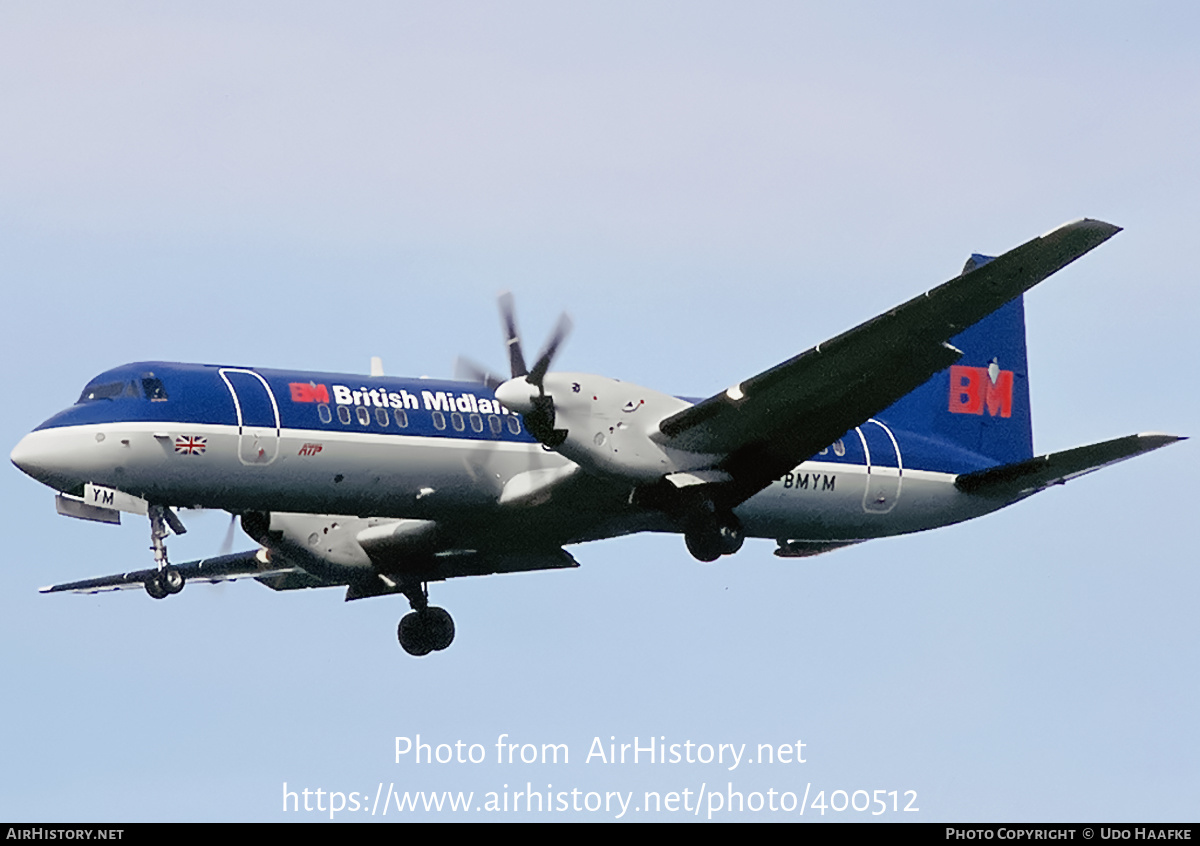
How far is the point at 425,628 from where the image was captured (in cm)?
2867

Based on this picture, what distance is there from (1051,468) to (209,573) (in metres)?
13.3

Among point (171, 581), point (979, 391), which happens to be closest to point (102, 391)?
point (171, 581)

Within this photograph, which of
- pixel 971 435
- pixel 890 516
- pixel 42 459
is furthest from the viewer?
pixel 971 435

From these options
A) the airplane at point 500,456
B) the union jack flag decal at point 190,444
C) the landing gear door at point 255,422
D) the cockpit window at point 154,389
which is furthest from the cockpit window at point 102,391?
the landing gear door at point 255,422

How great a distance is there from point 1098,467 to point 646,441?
693 centimetres

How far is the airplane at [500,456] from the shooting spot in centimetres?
2338

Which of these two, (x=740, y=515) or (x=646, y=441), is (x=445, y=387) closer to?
(x=646, y=441)

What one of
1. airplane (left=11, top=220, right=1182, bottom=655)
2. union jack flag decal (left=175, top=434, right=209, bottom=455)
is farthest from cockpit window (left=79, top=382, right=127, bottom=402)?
union jack flag decal (left=175, top=434, right=209, bottom=455)

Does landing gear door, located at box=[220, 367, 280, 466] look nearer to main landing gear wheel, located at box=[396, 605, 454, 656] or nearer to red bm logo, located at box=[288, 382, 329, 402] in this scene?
red bm logo, located at box=[288, 382, 329, 402]

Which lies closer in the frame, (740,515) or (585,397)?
(585,397)

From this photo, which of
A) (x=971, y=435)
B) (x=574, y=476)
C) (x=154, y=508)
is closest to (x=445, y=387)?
(x=574, y=476)

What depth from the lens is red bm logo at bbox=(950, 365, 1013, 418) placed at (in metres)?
31.9
